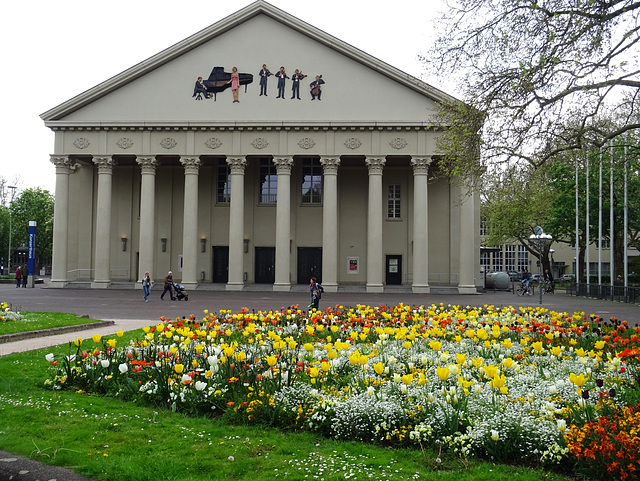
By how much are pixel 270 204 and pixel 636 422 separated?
41409 millimetres

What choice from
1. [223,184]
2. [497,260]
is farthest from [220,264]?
[497,260]

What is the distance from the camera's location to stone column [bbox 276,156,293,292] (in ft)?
134

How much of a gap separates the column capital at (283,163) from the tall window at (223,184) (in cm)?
625

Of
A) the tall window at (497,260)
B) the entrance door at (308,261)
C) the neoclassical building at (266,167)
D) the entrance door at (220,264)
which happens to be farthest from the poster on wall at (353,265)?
the tall window at (497,260)

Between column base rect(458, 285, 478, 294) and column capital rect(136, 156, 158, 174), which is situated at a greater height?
column capital rect(136, 156, 158, 174)

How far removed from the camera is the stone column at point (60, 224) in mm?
41938

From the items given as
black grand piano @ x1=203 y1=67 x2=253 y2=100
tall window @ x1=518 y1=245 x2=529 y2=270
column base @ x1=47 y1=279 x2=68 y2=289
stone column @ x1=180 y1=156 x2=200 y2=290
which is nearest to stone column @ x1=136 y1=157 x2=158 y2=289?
stone column @ x1=180 y1=156 x2=200 y2=290

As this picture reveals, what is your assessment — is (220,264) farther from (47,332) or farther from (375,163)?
(47,332)

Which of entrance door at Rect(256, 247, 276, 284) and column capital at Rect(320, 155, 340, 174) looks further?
entrance door at Rect(256, 247, 276, 284)

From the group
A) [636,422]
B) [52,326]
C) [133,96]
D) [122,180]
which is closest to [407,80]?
[133,96]

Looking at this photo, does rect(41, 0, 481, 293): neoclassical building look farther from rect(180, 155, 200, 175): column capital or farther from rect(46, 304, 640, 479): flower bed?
rect(46, 304, 640, 479): flower bed

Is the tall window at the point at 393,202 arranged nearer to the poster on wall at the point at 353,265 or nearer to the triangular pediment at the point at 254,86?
the poster on wall at the point at 353,265

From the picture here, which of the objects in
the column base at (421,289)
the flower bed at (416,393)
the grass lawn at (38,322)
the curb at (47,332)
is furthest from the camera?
the column base at (421,289)

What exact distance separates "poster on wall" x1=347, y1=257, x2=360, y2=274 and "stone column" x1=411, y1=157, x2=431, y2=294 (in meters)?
5.79
